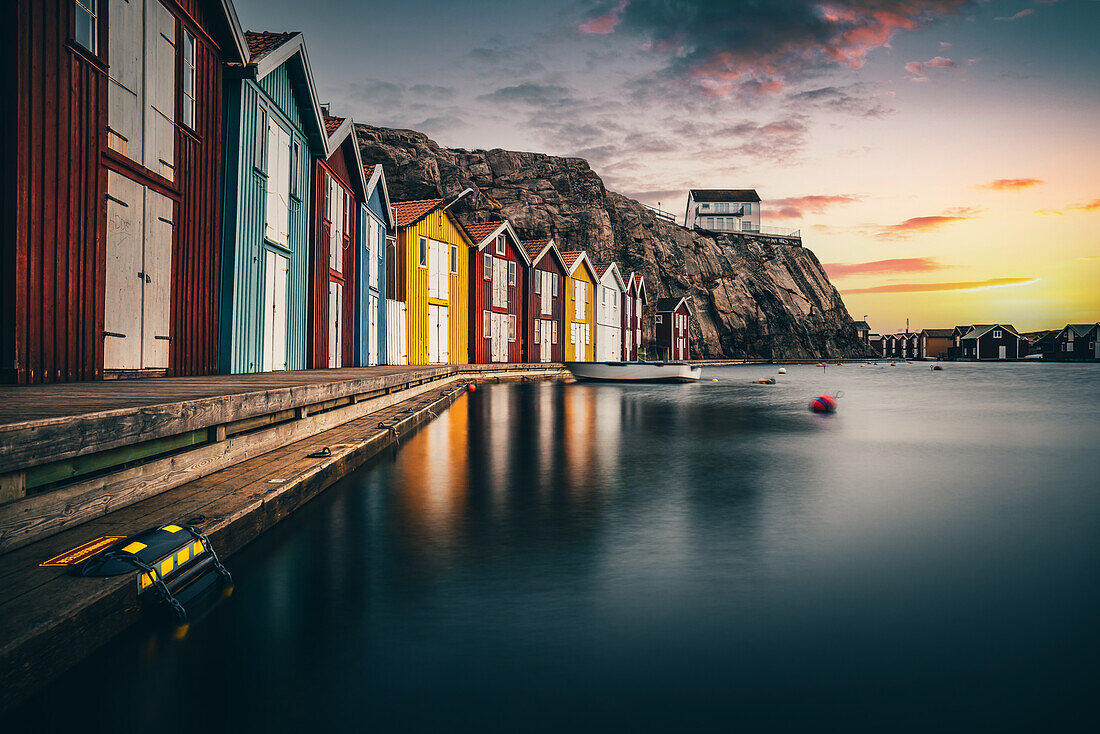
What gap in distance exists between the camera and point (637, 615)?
413 centimetres

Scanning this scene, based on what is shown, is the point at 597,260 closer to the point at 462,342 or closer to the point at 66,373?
the point at 462,342

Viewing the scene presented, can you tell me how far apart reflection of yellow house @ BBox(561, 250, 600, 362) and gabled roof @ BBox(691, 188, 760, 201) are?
283 ft

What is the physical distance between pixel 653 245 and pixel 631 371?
61030 mm

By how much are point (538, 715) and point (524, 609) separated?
49.9 inches

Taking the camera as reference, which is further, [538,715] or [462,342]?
[462,342]

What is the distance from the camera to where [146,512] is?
15.9ft

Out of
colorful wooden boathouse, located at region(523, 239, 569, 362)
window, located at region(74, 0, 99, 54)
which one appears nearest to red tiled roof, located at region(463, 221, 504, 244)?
colorful wooden boathouse, located at region(523, 239, 569, 362)

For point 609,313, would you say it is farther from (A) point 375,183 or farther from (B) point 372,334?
(B) point 372,334

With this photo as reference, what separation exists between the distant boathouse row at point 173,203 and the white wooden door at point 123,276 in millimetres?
27

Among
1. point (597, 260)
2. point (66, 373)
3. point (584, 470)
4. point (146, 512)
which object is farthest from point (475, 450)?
point (597, 260)

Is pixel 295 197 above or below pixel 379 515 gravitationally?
above

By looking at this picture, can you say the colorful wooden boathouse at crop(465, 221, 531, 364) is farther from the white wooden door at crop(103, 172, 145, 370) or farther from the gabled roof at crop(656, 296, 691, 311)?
the gabled roof at crop(656, 296, 691, 311)

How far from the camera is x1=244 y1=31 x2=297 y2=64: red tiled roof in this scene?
549 inches

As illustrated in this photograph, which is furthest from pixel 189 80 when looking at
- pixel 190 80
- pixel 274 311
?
pixel 274 311
